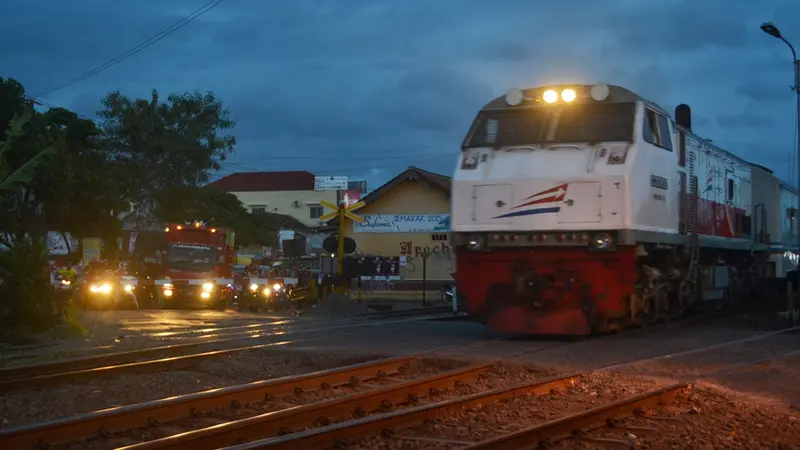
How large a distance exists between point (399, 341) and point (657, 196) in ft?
15.9

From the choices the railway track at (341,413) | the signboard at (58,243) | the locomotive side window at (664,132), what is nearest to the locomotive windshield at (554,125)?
the locomotive side window at (664,132)

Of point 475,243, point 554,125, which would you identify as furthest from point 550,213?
point 554,125

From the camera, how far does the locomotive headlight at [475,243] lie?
14008 mm

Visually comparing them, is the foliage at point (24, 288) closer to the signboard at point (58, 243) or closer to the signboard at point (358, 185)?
the signboard at point (58, 243)

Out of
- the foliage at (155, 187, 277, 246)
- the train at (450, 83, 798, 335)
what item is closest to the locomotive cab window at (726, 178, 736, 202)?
the train at (450, 83, 798, 335)

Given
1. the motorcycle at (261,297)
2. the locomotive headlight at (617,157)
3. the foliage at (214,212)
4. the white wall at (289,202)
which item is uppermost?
the white wall at (289,202)

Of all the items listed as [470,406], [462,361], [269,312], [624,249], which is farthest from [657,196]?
[269,312]

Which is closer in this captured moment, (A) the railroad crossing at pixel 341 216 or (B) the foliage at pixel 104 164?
(A) the railroad crossing at pixel 341 216

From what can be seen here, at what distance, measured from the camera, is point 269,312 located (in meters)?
26.0

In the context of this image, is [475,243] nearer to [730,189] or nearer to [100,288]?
[730,189]

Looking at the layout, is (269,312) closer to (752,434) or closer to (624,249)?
(624,249)

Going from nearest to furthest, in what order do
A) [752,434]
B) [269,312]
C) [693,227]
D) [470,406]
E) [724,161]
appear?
[752,434] < [470,406] < [693,227] < [724,161] < [269,312]

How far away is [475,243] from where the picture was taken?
1402cm

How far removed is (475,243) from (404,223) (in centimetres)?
2775
